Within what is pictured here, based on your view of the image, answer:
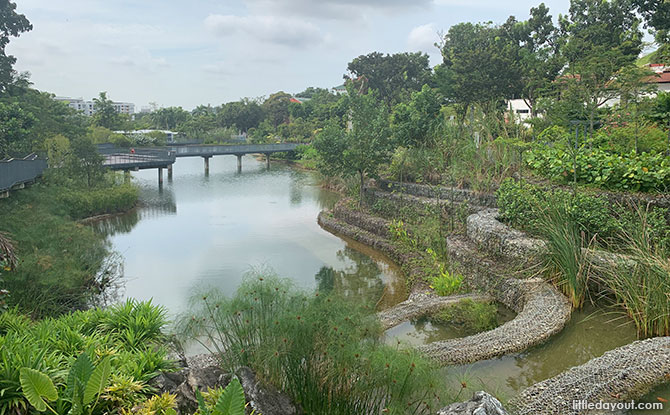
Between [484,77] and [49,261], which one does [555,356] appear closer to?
[49,261]

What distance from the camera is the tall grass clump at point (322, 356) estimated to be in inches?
151

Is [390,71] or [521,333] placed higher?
[390,71]

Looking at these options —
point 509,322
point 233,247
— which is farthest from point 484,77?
point 509,322

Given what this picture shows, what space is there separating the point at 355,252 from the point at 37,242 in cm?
704

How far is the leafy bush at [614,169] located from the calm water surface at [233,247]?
3.81 m

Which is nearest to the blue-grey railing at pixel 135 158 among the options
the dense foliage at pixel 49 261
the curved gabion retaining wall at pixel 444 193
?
the dense foliage at pixel 49 261

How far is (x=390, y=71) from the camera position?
4069cm

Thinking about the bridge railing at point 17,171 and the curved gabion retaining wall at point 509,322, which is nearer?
the curved gabion retaining wall at point 509,322

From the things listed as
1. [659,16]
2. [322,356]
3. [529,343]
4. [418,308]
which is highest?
[659,16]

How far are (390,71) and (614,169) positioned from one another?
34165mm

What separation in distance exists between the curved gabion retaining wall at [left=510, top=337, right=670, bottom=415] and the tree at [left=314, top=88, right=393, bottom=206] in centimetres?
1112

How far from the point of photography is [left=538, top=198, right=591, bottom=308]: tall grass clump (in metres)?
6.40

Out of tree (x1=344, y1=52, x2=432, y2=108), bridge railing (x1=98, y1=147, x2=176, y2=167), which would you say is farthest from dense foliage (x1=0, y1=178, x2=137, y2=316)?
tree (x1=344, y1=52, x2=432, y2=108)

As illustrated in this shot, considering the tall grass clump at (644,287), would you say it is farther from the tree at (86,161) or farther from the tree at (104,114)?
the tree at (104,114)
